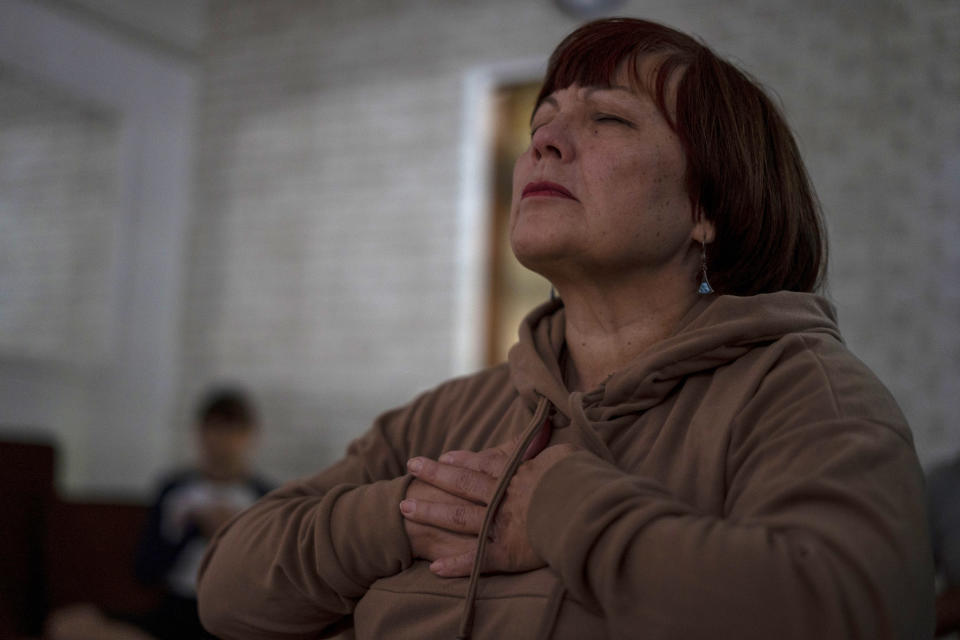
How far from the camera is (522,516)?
980mm

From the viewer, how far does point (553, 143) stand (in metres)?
1.16

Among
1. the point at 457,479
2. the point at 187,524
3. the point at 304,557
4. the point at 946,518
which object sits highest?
the point at 457,479

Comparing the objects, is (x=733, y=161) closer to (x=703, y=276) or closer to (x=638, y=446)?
(x=703, y=276)

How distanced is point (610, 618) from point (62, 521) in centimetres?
260

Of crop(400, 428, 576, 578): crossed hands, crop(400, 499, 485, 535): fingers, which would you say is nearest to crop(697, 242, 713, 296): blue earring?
crop(400, 428, 576, 578): crossed hands

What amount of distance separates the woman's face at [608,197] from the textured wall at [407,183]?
7.56 feet

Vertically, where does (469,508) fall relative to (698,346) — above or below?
below

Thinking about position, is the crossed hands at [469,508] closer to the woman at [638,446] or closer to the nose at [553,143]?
the woman at [638,446]

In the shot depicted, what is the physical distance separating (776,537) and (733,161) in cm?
52

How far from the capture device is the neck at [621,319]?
3.86ft

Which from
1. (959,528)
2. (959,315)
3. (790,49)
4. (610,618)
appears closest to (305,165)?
(790,49)

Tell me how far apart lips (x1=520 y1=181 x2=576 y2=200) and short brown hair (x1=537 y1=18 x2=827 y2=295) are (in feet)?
0.51

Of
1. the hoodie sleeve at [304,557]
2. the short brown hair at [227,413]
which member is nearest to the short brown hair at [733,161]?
the hoodie sleeve at [304,557]

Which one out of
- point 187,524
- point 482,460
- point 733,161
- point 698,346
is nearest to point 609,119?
point 733,161
